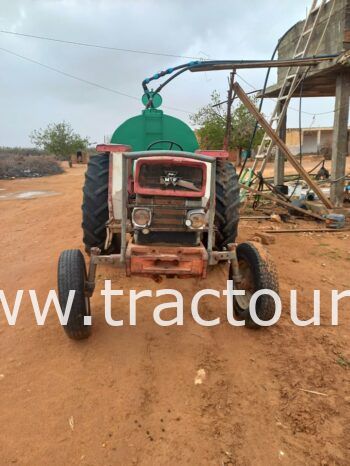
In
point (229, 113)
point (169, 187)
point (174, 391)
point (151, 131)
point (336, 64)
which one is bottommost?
point (174, 391)

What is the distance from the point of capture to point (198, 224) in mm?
3143

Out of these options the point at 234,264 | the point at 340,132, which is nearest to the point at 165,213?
the point at 234,264

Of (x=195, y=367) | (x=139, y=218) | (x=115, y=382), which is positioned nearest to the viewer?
(x=115, y=382)

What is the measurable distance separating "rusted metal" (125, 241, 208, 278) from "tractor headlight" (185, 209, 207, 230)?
0.19 metres

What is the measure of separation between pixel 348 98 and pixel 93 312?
22.9ft

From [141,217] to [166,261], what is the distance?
0.40 meters

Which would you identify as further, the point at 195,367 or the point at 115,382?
the point at 195,367

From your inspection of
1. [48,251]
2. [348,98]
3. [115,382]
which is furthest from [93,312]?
[348,98]

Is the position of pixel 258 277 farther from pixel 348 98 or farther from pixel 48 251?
pixel 348 98

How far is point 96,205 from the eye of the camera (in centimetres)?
404

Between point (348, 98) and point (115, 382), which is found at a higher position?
point (348, 98)

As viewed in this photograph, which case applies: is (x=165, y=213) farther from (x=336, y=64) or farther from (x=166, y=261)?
(x=336, y=64)

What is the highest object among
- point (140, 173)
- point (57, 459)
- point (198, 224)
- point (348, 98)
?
point (348, 98)

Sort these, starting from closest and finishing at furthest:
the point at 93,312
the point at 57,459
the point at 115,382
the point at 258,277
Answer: the point at 57,459 < the point at 115,382 < the point at 258,277 < the point at 93,312
